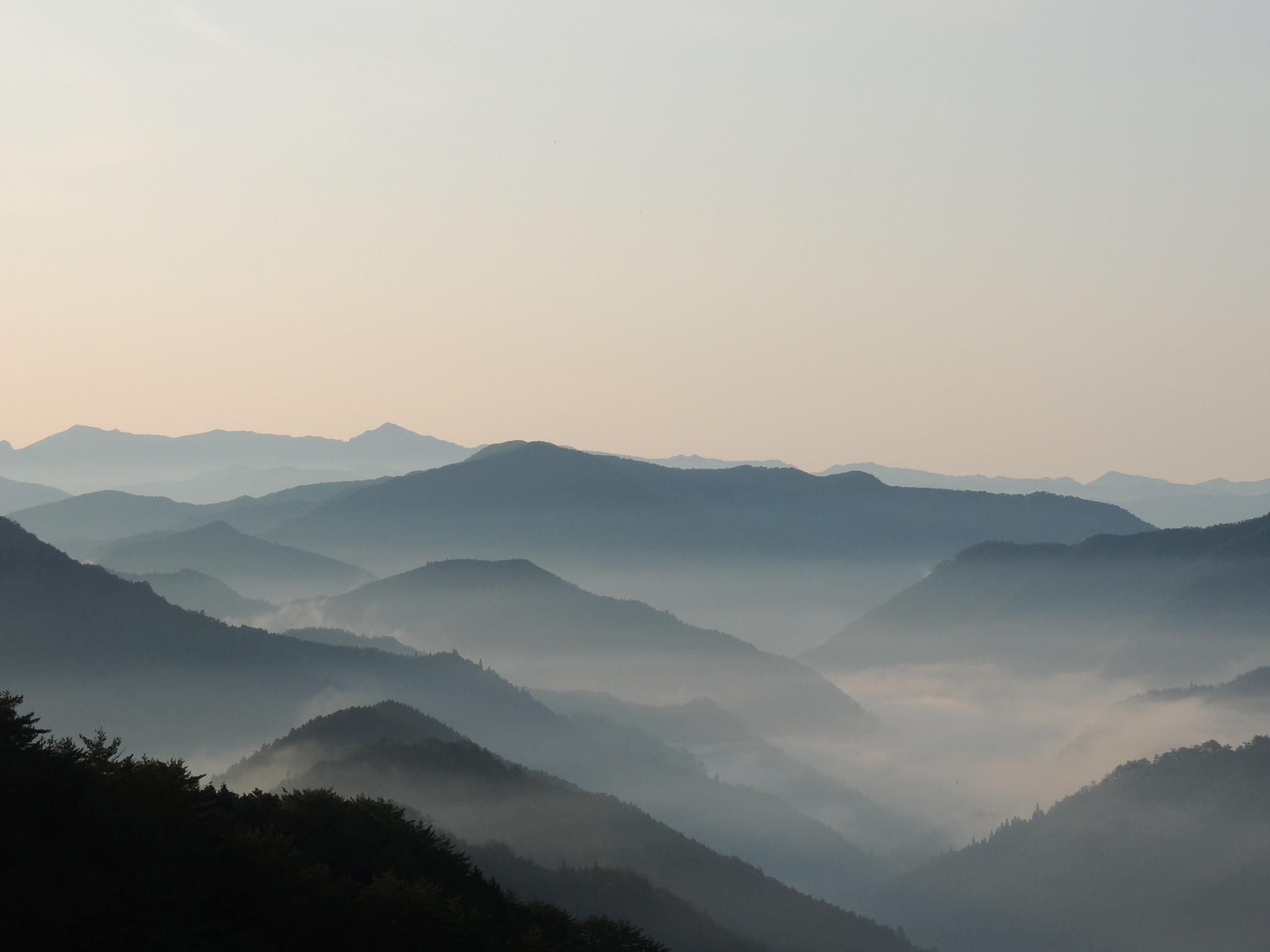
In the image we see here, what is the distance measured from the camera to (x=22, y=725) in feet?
210

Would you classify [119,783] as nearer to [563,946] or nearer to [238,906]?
[238,906]

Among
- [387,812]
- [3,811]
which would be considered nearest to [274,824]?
[387,812]

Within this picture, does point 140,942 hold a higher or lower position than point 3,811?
lower

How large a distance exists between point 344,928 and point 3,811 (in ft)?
54.9

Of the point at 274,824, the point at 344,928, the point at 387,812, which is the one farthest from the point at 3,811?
the point at 387,812

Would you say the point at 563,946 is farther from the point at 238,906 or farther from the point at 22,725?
the point at 22,725

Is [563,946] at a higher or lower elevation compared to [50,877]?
lower

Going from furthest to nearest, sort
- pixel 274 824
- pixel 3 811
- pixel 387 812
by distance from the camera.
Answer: pixel 387 812, pixel 274 824, pixel 3 811

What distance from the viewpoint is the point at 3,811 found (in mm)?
53812

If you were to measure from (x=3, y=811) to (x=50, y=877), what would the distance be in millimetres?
5078

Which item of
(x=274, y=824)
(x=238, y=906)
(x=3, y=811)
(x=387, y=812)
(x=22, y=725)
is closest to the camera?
(x=3, y=811)

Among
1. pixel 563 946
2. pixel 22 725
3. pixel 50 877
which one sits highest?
pixel 22 725

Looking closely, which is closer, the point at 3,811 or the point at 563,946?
the point at 3,811

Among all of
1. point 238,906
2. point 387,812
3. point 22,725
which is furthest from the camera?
point 387,812
